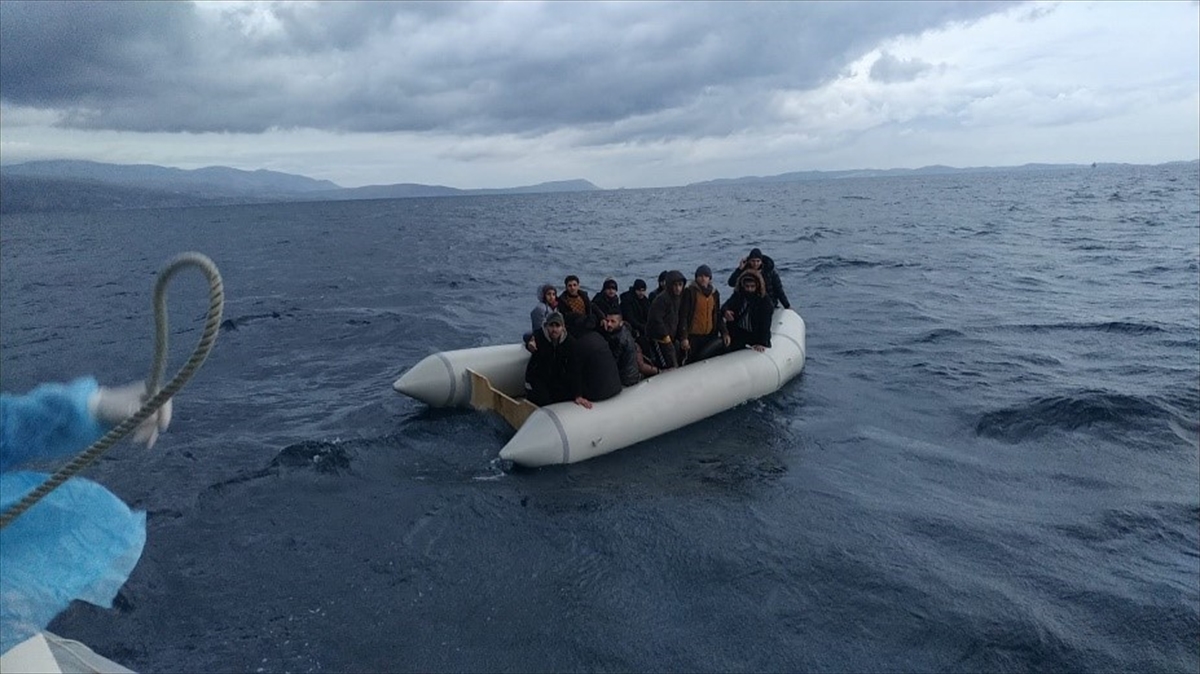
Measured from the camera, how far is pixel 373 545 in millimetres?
6355

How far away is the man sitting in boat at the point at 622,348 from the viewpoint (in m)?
8.33

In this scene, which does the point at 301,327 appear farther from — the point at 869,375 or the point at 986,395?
the point at 986,395

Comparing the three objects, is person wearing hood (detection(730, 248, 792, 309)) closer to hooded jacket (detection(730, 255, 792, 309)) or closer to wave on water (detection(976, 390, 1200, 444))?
hooded jacket (detection(730, 255, 792, 309))

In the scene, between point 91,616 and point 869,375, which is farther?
point 869,375

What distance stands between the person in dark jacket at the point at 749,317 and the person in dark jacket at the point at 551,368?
3004mm

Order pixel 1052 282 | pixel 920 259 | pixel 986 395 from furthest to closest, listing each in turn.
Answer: pixel 920 259
pixel 1052 282
pixel 986 395

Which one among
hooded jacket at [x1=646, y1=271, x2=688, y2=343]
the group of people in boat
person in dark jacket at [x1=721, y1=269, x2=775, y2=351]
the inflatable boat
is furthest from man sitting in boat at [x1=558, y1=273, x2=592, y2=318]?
person in dark jacket at [x1=721, y1=269, x2=775, y2=351]

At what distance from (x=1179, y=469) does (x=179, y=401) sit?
40.2 feet

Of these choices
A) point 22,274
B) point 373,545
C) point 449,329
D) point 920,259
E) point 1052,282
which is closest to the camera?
point 373,545

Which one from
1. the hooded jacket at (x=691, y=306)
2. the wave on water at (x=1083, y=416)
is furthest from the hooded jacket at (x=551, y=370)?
the wave on water at (x=1083, y=416)

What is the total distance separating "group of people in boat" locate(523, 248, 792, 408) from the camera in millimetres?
8242

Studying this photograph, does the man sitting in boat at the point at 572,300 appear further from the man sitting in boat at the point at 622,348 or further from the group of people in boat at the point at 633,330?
the man sitting in boat at the point at 622,348

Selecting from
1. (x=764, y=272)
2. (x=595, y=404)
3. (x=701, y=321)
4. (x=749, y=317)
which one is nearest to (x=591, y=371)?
(x=595, y=404)

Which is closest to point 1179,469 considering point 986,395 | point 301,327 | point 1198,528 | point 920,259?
point 1198,528
